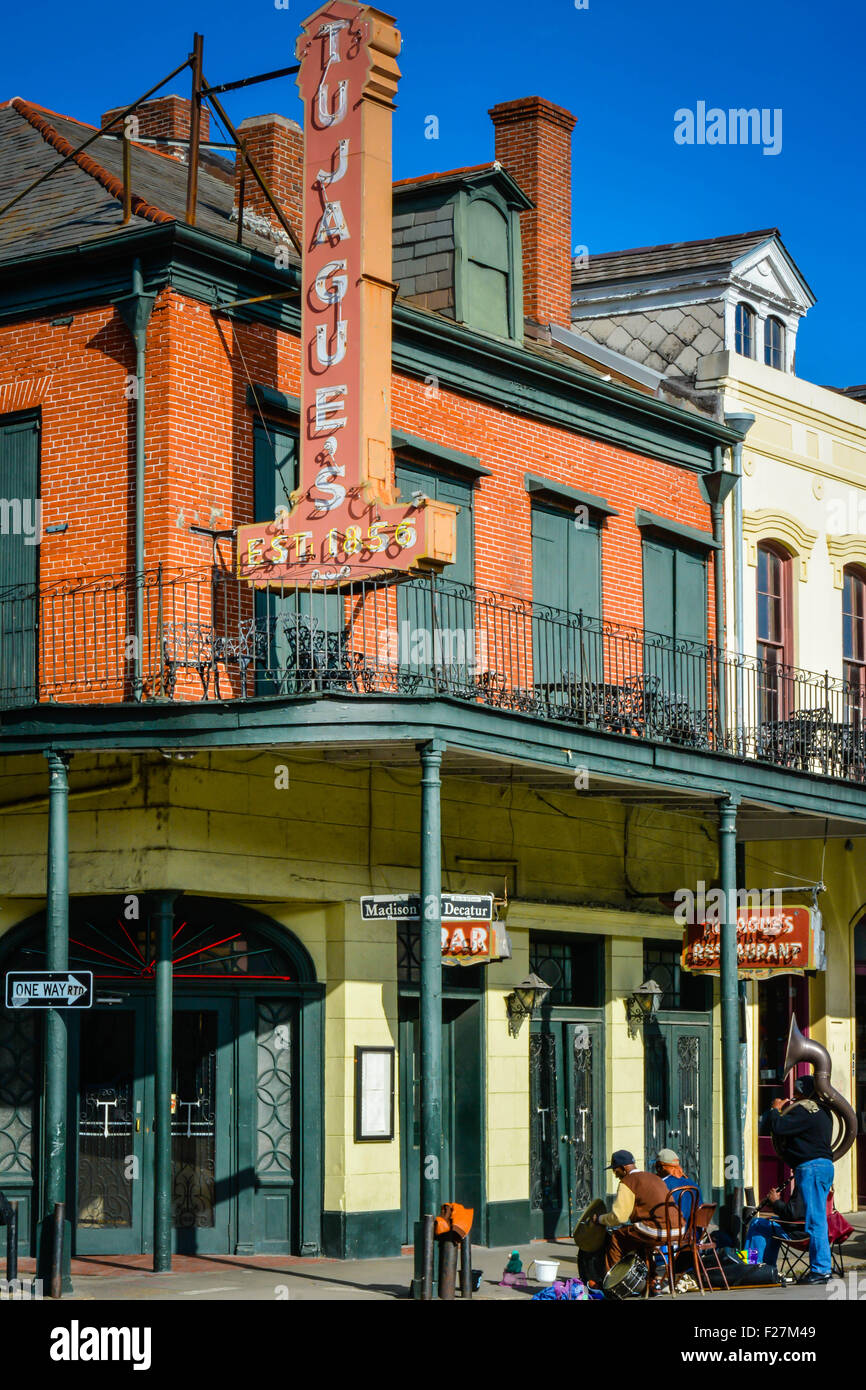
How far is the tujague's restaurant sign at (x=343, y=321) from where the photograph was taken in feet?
51.8

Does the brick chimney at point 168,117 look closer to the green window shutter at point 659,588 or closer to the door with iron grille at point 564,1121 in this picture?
the green window shutter at point 659,588

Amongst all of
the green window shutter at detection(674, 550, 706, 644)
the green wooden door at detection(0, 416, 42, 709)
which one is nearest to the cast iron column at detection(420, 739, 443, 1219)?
the green wooden door at detection(0, 416, 42, 709)

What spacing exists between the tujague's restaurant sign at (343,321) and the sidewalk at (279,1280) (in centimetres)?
527

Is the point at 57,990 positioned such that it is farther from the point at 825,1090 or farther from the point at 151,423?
the point at 825,1090

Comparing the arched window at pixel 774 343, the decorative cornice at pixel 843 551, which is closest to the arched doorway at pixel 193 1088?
the decorative cornice at pixel 843 551

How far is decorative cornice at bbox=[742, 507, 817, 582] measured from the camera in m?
23.2

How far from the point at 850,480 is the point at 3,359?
453 inches

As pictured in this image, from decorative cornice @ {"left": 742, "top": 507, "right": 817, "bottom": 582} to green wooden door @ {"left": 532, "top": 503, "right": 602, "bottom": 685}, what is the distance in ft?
8.71

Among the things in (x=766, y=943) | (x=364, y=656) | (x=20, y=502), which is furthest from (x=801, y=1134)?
(x=20, y=502)

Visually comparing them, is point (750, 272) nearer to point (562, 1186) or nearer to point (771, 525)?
point (771, 525)

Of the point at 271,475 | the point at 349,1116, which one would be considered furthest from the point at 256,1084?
the point at 271,475

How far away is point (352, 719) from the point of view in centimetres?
1505

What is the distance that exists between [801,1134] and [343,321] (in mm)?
7145
